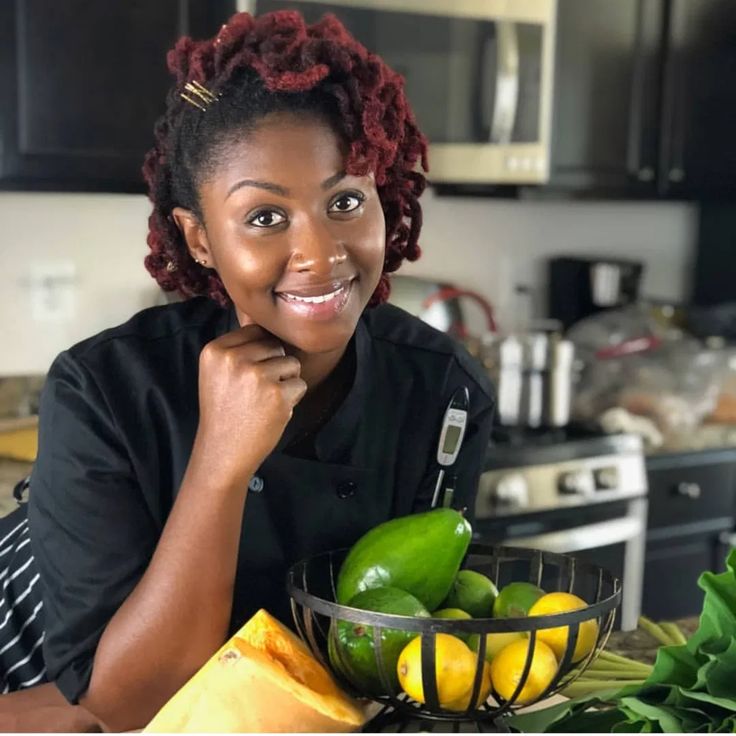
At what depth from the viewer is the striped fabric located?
1118 millimetres

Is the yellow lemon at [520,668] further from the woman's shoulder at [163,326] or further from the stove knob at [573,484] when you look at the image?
the stove knob at [573,484]

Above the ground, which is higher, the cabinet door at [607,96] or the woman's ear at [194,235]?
the cabinet door at [607,96]

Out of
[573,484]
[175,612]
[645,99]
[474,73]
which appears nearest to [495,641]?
[175,612]

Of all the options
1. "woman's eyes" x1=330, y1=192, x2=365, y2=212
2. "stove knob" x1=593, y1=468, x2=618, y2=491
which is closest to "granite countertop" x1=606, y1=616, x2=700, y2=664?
"woman's eyes" x1=330, y1=192, x2=365, y2=212

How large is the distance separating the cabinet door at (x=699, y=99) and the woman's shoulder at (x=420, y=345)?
191 cm

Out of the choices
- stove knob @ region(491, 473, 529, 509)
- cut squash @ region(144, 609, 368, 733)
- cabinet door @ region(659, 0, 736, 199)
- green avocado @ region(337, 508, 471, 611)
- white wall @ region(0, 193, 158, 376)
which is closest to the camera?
cut squash @ region(144, 609, 368, 733)

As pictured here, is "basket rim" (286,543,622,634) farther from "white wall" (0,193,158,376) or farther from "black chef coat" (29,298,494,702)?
"white wall" (0,193,158,376)

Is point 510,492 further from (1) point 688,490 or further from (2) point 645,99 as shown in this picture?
(2) point 645,99

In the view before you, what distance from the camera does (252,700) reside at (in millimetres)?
728

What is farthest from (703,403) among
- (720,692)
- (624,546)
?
(720,692)

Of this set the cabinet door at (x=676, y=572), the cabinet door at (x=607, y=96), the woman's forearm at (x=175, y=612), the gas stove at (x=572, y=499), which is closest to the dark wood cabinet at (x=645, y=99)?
the cabinet door at (x=607, y=96)

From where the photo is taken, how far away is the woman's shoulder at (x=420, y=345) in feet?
3.97

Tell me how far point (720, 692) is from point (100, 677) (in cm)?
51

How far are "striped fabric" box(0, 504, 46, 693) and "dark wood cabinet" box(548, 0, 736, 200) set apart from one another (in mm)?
1950
